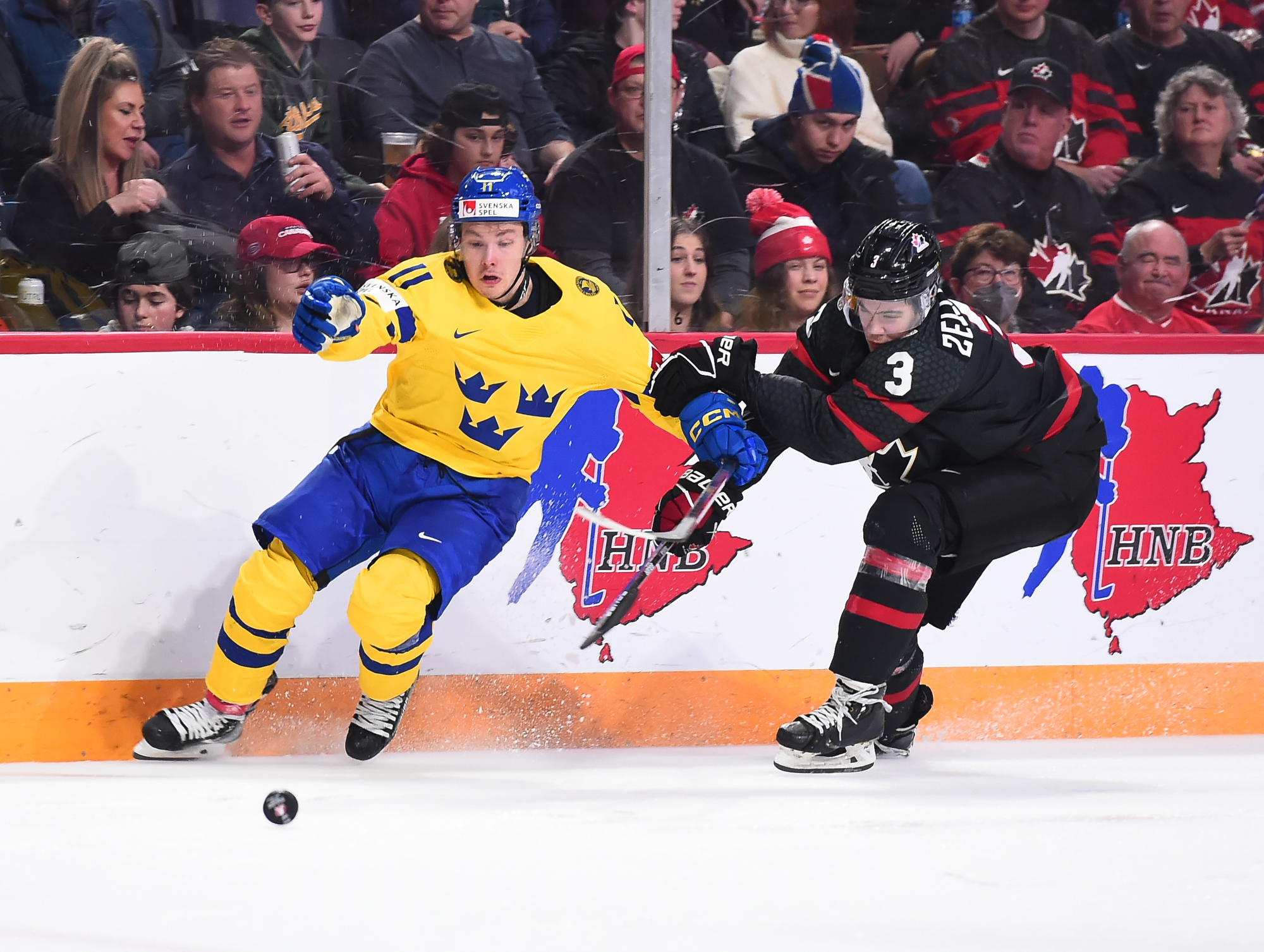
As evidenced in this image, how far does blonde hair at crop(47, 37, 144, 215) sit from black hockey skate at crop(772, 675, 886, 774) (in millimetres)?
2200

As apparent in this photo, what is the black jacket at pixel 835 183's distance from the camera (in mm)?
3389

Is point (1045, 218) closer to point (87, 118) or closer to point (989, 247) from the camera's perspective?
point (989, 247)

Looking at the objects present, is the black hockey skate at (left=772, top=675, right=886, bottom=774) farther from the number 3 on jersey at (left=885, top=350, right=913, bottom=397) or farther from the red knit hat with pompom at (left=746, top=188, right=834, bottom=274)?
the red knit hat with pompom at (left=746, top=188, right=834, bottom=274)

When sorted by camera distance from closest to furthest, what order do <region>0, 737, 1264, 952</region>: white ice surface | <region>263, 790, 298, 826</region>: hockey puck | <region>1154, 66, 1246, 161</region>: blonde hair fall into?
<region>0, 737, 1264, 952</region>: white ice surface, <region>263, 790, 298, 826</region>: hockey puck, <region>1154, 66, 1246, 161</region>: blonde hair

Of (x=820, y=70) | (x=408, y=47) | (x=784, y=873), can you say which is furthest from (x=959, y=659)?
(x=408, y=47)

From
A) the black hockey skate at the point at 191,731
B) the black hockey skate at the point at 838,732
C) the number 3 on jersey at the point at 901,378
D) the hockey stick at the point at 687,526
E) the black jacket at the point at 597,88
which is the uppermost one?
the black jacket at the point at 597,88

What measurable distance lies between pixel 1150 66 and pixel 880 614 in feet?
7.08

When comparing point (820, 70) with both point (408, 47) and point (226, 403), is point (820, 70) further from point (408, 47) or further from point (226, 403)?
point (226, 403)

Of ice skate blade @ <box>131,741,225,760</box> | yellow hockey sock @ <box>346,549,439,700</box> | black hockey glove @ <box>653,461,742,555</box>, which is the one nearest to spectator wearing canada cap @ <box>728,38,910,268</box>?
black hockey glove @ <box>653,461,742,555</box>

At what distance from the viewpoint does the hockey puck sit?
204 cm

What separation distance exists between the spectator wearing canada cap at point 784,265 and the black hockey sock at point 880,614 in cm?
98

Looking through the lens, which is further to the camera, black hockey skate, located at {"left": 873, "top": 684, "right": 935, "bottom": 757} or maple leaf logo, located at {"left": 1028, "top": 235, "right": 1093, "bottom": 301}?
maple leaf logo, located at {"left": 1028, "top": 235, "right": 1093, "bottom": 301}

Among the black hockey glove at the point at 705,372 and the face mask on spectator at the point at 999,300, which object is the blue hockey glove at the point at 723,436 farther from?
the face mask on spectator at the point at 999,300

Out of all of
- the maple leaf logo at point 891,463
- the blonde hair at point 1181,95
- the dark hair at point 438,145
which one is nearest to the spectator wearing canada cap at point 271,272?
the dark hair at point 438,145
